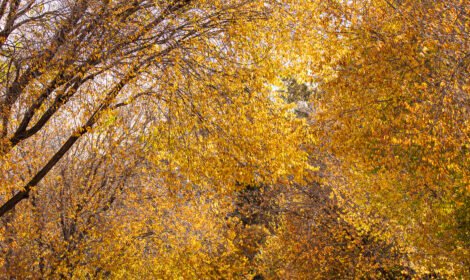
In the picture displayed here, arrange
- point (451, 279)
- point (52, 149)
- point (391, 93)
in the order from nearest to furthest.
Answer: point (391, 93), point (451, 279), point (52, 149)

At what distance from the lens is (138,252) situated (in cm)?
1445

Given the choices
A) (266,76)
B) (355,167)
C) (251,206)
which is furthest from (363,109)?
(251,206)

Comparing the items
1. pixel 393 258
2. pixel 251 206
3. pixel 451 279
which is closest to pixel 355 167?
pixel 393 258

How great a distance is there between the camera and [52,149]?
530 inches

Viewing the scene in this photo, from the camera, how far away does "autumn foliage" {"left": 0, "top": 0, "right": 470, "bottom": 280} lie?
733 cm

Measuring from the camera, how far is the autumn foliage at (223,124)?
7328 millimetres

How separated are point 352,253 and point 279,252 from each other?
3.25 metres

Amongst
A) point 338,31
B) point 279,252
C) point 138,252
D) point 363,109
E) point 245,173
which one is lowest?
point 138,252

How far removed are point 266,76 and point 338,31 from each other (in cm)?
261

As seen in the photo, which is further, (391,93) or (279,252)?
(279,252)

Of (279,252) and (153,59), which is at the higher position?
(279,252)

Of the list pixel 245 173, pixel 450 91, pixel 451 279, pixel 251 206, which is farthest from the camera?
pixel 251 206

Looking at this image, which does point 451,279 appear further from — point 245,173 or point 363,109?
point 245,173

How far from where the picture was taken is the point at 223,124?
322 inches
